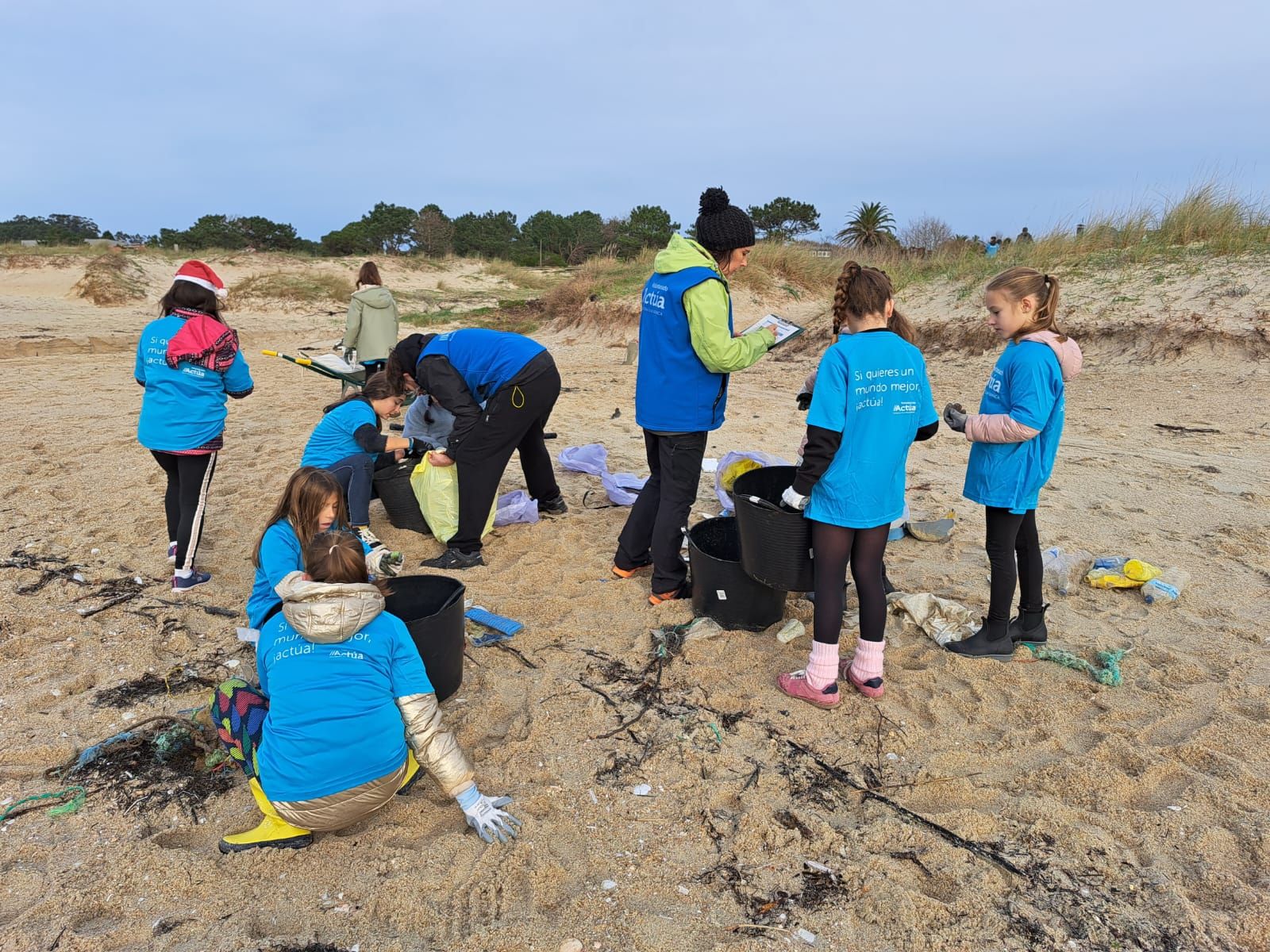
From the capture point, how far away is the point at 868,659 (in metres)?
2.97

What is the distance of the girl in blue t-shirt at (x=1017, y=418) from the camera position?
2871 mm

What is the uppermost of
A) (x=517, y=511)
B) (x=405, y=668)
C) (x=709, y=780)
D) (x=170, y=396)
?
(x=170, y=396)

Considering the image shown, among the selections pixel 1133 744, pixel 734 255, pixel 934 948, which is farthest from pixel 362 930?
pixel 734 255

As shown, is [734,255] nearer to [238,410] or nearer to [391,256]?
[238,410]

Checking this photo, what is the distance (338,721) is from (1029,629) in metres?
2.89

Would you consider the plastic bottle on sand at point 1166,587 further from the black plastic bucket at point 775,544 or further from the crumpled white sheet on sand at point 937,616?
the black plastic bucket at point 775,544

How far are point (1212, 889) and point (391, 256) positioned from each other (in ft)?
99.1

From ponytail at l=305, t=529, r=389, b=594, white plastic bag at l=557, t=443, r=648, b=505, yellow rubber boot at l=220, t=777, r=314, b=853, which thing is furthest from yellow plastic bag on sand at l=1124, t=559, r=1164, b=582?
yellow rubber boot at l=220, t=777, r=314, b=853

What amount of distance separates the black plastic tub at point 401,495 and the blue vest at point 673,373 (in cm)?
183

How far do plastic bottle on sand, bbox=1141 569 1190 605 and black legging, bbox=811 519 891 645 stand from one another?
6.01 feet

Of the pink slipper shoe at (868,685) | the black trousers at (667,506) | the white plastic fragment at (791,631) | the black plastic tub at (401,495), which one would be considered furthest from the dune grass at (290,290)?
the pink slipper shoe at (868,685)

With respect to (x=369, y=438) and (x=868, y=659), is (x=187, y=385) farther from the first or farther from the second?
(x=868, y=659)

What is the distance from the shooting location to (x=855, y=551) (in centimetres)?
288

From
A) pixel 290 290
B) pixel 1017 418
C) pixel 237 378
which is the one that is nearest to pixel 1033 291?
pixel 1017 418
